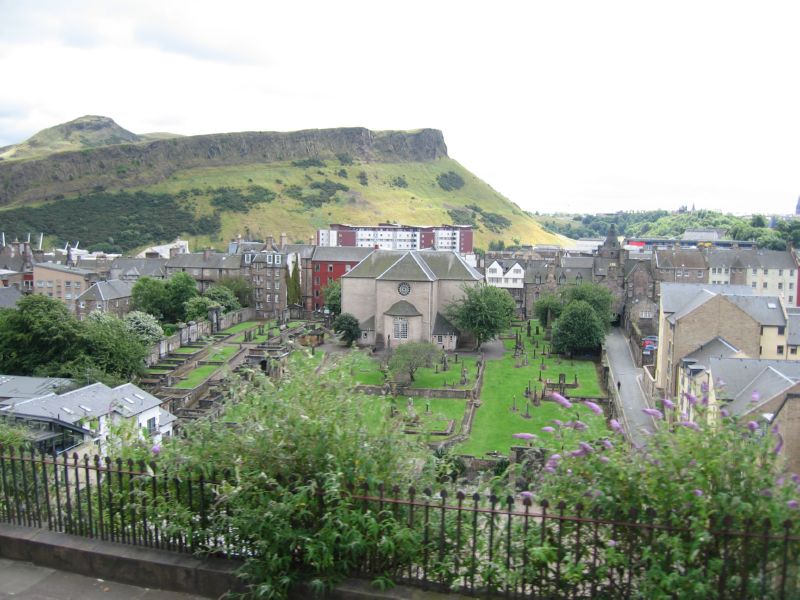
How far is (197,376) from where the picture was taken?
1861 inches

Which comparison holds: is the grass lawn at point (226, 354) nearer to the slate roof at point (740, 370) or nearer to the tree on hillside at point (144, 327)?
the tree on hillside at point (144, 327)

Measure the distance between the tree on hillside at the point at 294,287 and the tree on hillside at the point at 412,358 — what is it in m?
35.6

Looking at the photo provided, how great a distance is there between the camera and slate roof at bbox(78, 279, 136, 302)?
64.1m

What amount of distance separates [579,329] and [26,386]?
132ft

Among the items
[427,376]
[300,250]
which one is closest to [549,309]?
[427,376]

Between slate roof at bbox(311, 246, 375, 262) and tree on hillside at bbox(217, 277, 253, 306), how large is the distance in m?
10.0

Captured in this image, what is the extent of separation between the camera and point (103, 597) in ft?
25.0

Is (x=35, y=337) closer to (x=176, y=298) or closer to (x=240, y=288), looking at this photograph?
(x=176, y=298)

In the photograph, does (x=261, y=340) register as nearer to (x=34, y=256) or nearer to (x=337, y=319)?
(x=337, y=319)

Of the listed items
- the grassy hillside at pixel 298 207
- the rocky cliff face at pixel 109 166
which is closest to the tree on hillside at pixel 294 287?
the grassy hillside at pixel 298 207

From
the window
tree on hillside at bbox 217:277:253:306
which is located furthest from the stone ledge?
tree on hillside at bbox 217:277:253:306

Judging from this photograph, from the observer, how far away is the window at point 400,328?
5694 centimetres

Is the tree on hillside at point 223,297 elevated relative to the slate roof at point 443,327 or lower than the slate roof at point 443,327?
elevated

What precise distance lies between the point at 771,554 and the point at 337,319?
53.3 m
